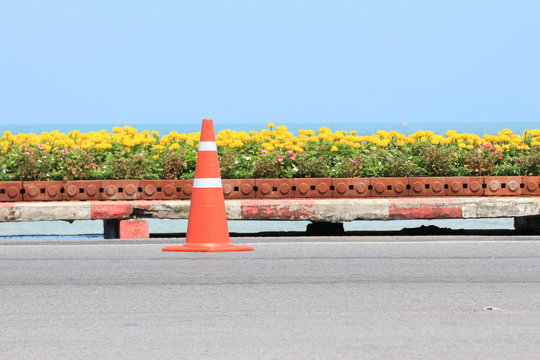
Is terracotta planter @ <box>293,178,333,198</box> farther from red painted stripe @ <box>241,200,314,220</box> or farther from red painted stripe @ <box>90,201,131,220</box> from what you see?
red painted stripe @ <box>90,201,131,220</box>

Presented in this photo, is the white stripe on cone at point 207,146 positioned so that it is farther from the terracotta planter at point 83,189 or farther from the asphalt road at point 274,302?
the terracotta planter at point 83,189

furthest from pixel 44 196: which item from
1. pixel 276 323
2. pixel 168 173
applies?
pixel 276 323

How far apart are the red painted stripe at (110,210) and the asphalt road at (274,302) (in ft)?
4.34

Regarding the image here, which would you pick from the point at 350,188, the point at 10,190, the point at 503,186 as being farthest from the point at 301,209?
the point at 10,190

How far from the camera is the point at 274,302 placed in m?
6.96

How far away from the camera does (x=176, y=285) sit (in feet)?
25.5

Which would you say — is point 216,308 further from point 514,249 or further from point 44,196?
point 44,196

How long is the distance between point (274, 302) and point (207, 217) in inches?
130

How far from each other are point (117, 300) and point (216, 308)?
816mm

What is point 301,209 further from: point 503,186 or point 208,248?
point 503,186

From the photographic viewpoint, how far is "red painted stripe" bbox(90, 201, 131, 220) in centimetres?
1191

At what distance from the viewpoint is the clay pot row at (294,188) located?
12.4 metres

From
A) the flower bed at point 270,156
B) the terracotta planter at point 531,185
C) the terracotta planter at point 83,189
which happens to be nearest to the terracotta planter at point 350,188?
the flower bed at point 270,156

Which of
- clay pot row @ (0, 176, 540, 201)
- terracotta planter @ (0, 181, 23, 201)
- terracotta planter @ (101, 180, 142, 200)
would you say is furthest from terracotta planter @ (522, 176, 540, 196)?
terracotta planter @ (0, 181, 23, 201)
